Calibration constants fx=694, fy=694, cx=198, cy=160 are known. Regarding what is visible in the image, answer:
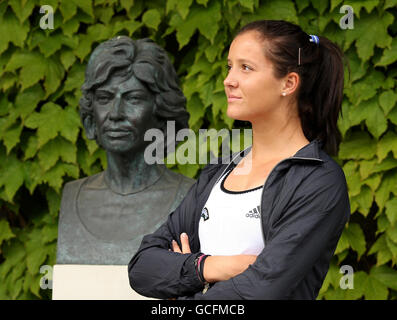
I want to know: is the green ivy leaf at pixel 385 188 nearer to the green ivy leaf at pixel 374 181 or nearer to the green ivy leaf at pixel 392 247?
the green ivy leaf at pixel 374 181

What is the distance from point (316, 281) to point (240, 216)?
0.21 metres

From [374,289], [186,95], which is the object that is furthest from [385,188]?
[186,95]

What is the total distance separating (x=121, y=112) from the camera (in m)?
2.53

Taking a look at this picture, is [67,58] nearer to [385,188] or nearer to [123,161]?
[123,161]

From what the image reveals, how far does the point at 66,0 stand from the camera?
Result: 3428 millimetres

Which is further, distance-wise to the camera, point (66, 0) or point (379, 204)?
point (66, 0)

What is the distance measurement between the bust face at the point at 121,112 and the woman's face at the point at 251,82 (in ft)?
3.46

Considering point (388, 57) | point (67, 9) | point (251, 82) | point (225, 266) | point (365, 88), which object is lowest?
point (225, 266)

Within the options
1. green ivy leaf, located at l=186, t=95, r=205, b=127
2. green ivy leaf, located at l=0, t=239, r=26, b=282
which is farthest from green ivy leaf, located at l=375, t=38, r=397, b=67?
green ivy leaf, located at l=0, t=239, r=26, b=282

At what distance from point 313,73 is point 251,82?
6.2 inches

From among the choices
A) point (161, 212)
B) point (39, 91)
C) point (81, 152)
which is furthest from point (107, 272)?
point (39, 91)

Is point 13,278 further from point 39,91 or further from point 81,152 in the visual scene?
point 39,91

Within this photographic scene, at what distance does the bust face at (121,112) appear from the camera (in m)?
2.53

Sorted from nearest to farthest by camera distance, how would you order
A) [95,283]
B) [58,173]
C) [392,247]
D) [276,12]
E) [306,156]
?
[306,156] < [95,283] < [392,247] < [276,12] < [58,173]
